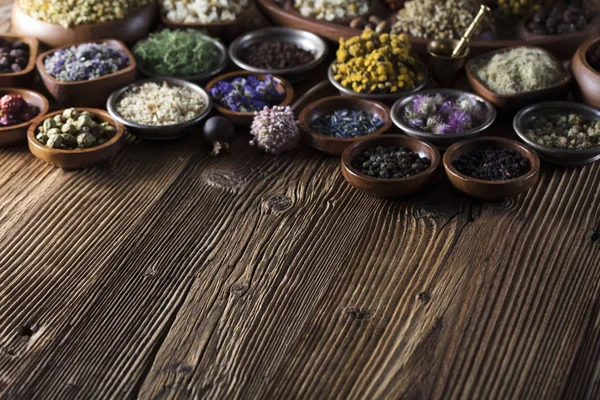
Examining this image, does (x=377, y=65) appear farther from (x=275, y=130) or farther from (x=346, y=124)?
(x=275, y=130)

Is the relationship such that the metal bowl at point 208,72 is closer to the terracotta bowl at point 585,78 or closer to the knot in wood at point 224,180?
the knot in wood at point 224,180

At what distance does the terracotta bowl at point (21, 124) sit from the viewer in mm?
2766

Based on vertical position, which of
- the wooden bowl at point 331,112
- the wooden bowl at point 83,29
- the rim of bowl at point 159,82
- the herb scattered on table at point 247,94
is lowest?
the wooden bowl at point 83,29

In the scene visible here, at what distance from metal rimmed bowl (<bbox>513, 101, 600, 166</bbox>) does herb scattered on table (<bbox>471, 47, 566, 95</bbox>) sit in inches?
3.6

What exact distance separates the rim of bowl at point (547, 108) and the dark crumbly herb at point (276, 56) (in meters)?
0.95

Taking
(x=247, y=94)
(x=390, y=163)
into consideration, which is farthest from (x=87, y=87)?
(x=390, y=163)

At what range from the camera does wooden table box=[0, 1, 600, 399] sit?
1.93 metres

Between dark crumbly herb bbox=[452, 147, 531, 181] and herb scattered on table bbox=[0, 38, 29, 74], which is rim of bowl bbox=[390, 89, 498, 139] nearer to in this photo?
dark crumbly herb bbox=[452, 147, 531, 181]

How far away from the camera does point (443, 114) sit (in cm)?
276

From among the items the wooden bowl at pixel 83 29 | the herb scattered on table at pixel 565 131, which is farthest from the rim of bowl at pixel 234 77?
the herb scattered on table at pixel 565 131

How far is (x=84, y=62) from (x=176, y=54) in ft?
1.20

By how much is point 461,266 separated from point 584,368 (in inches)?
18.2

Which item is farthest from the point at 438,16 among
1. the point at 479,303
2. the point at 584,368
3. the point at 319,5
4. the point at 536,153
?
the point at 584,368

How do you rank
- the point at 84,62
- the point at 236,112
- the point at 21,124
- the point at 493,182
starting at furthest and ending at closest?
1. the point at 84,62
2. the point at 236,112
3. the point at 21,124
4. the point at 493,182
